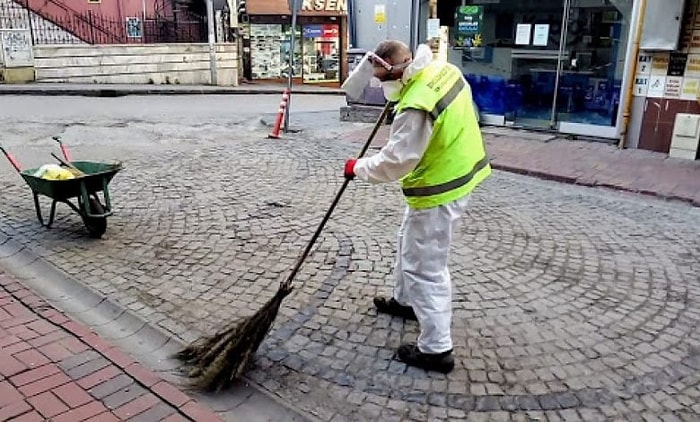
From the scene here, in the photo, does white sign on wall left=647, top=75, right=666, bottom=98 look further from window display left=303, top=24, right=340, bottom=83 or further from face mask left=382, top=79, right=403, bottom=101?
window display left=303, top=24, right=340, bottom=83

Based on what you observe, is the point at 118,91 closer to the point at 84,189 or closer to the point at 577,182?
the point at 84,189

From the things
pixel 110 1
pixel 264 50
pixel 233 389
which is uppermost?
pixel 110 1

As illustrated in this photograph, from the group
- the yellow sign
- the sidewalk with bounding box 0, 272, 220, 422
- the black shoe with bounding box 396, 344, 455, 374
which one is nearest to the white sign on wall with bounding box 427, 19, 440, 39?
the yellow sign

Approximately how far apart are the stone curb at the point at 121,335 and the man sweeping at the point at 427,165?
87 centimetres

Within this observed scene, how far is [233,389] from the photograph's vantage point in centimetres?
326

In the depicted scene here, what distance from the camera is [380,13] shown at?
11.1m

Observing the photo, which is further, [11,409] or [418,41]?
[418,41]

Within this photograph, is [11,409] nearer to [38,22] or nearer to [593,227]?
[593,227]

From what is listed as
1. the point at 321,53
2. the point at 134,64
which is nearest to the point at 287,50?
the point at 321,53

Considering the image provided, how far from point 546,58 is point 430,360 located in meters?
7.81

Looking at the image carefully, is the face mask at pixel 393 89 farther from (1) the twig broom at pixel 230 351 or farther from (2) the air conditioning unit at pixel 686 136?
(2) the air conditioning unit at pixel 686 136

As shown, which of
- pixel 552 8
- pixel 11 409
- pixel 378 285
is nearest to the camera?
pixel 11 409

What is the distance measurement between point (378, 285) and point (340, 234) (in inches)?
43.9

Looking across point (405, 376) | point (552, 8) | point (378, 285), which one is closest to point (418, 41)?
point (552, 8)
